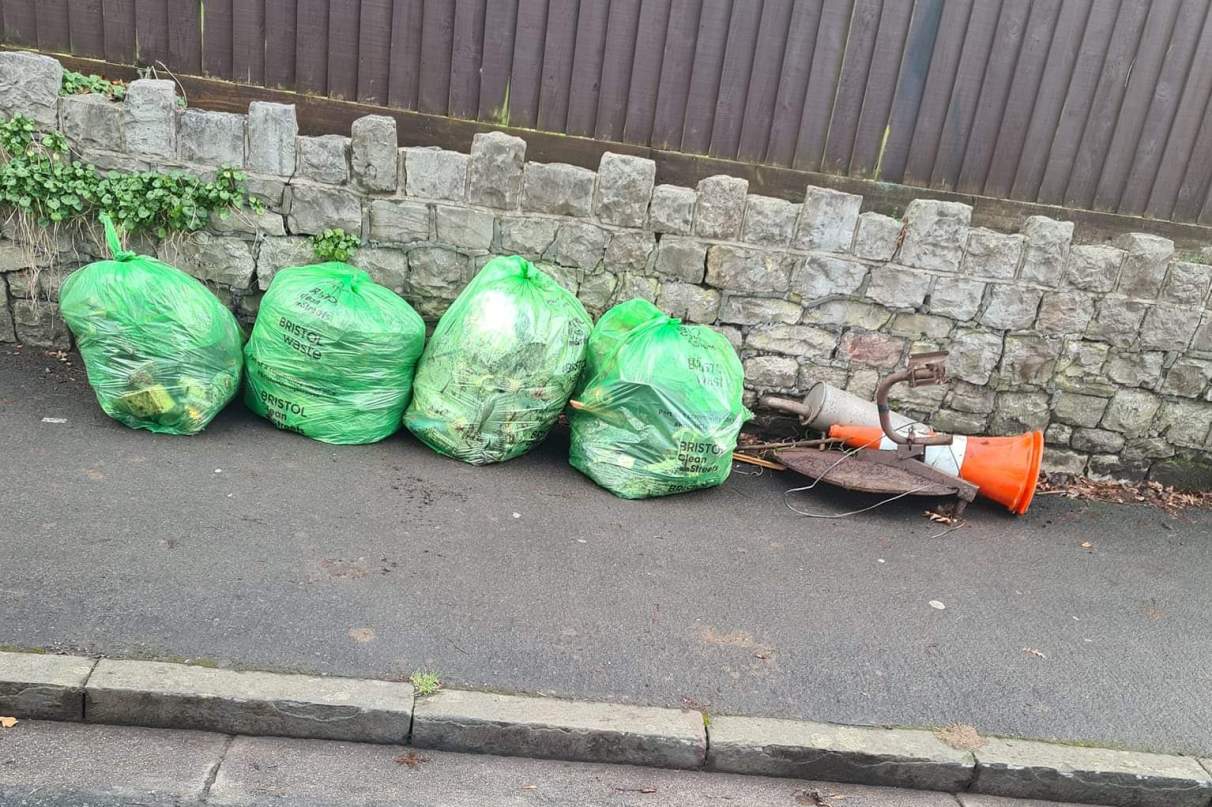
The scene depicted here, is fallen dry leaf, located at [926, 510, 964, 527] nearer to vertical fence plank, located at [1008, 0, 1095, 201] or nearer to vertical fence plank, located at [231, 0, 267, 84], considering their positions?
vertical fence plank, located at [1008, 0, 1095, 201]

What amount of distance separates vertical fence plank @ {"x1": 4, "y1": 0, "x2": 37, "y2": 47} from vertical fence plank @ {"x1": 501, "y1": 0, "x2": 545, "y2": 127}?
2554 millimetres

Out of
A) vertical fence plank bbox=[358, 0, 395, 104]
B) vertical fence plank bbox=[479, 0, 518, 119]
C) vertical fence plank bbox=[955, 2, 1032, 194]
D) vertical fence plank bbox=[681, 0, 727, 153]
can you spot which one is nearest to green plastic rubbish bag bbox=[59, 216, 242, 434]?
vertical fence plank bbox=[358, 0, 395, 104]

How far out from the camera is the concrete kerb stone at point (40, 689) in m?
2.50

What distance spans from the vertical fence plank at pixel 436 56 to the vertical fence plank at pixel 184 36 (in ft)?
3.96

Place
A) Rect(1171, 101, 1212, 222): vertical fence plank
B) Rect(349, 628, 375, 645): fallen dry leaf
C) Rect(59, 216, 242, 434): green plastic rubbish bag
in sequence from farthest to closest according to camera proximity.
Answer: Rect(1171, 101, 1212, 222): vertical fence plank < Rect(59, 216, 242, 434): green plastic rubbish bag < Rect(349, 628, 375, 645): fallen dry leaf

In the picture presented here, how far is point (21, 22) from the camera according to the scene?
4574 mm

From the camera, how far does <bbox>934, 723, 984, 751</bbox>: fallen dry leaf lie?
2.82m

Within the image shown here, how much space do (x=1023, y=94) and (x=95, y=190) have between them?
5015 millimetres

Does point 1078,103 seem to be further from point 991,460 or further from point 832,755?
point 832,755

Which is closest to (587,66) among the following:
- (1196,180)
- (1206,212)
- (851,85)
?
(851,85)

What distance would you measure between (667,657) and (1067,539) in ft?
8.41

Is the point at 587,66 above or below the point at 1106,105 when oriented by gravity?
below

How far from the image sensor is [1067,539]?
4.41m

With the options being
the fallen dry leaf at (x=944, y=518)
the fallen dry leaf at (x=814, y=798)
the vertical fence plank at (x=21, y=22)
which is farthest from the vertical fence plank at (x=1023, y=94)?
the vertical fence plank at (x=21, y=22)
